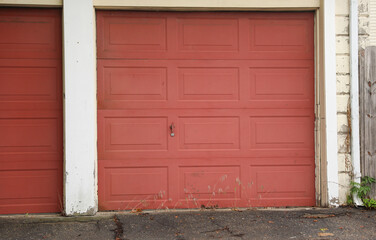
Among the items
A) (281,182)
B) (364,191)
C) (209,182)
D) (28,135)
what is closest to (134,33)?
(28,135)

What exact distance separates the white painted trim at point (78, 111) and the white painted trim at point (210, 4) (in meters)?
0.36

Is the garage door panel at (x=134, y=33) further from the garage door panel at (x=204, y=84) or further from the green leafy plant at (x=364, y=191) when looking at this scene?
the green leafy plant at (x=364, y=191)

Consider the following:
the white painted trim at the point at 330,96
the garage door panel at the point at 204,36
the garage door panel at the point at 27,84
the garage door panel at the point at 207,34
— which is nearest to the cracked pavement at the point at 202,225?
the white painted trim at the point at 330,96

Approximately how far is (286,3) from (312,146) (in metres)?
1.85

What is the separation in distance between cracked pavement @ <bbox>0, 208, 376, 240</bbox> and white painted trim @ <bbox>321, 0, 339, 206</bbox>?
49 centimetres

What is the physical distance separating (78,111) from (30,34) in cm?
114

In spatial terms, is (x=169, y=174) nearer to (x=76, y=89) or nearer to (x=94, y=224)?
(x=94, y=224)

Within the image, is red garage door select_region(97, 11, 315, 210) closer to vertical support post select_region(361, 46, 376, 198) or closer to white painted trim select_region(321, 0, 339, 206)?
white painted trim select_region(321, 0, 339, 206)

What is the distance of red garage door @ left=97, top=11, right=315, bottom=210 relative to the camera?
5375mm

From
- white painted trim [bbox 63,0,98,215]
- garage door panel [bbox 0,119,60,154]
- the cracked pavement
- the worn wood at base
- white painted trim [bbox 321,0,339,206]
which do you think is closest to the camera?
the cracked pavement

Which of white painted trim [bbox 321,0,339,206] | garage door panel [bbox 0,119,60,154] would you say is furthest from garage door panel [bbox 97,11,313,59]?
garage door panel [bbox 0,119,60,154]

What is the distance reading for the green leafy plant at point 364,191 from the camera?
5.34 meters

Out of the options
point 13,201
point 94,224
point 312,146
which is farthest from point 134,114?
point 312,146

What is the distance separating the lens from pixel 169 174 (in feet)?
17.8
